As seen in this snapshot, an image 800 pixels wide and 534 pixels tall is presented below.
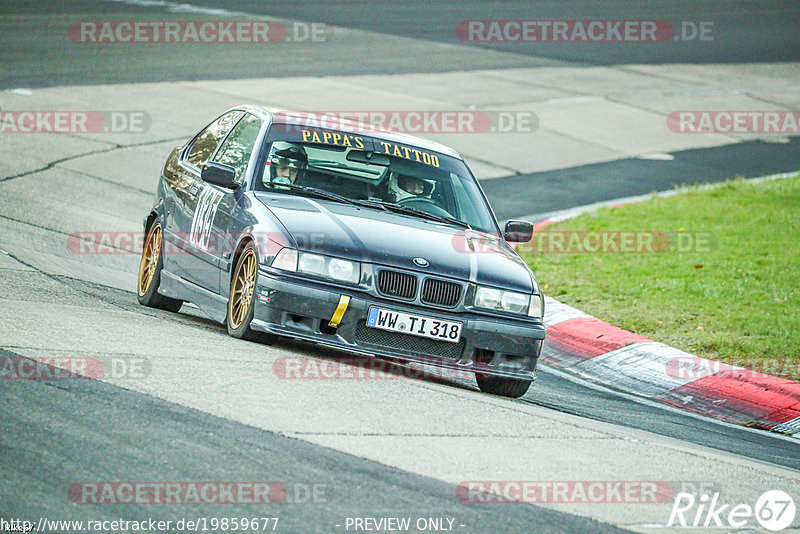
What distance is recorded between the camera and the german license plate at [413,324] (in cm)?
746

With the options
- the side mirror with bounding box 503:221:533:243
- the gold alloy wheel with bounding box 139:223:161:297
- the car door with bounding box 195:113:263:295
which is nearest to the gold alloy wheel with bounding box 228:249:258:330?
the car door with bounding box 195:113:263:295

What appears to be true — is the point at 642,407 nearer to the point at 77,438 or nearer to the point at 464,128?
the point at 77,438

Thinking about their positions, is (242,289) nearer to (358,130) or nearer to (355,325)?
(355,325)

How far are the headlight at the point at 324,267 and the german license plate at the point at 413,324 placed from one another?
9.3 inches

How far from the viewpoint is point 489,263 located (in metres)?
7.93

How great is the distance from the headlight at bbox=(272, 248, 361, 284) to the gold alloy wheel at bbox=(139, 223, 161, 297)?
87.8 inches

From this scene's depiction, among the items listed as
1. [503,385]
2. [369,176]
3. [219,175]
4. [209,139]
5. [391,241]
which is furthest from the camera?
[209,139]

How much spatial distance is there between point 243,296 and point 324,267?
2.21 feet

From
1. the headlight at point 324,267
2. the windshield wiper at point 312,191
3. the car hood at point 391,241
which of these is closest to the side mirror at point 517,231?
the car hood at point 391,241

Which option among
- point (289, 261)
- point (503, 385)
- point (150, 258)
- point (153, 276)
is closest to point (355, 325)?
point (289, 261)

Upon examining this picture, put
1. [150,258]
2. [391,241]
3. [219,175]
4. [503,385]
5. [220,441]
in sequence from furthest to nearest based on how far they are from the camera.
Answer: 1. [150,258]
2. [219,175]
3. [503,385]
4. [391,241]
5. [220,441]

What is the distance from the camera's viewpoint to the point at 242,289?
7922 mm

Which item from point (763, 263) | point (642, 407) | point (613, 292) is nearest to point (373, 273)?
point (642, 407)

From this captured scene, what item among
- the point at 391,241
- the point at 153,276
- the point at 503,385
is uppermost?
the point at 391,241
